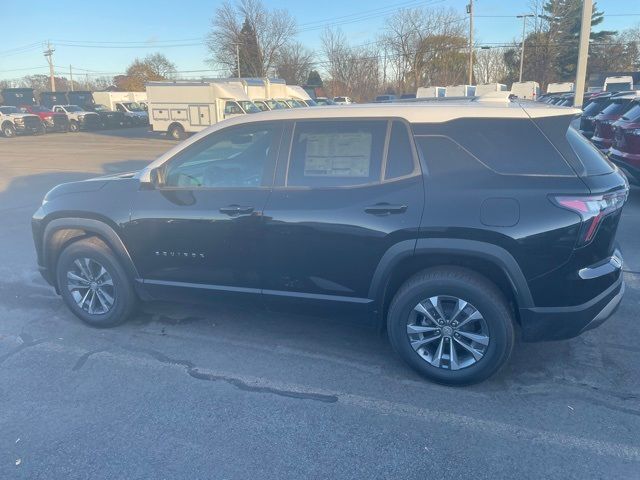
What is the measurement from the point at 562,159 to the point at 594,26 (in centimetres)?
7266

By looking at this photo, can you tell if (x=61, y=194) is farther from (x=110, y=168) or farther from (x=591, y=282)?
(x=110, y=168)

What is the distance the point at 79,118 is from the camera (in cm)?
3425

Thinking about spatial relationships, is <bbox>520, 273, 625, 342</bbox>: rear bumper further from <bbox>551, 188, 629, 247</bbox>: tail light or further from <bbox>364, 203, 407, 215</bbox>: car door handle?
<bbox>364, 203, 407, 215</bbox>: car door handle

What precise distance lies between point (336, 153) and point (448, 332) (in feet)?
4.68

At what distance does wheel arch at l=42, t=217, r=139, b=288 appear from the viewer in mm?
4074

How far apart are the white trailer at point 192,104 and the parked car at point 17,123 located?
32.0 feet

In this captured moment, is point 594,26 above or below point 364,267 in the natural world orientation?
above

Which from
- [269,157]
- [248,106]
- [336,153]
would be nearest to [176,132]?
[248,106]

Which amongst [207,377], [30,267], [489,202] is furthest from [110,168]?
[489,202]

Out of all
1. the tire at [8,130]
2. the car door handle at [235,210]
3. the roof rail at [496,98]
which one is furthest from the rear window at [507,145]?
the tire at [8,130]

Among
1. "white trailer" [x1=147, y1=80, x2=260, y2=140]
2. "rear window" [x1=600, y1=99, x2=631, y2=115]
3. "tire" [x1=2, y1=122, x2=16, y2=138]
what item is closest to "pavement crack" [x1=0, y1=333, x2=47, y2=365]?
"rear window" [x1=600, y1=99, x2=631, y2=115]

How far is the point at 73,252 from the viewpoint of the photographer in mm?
4250

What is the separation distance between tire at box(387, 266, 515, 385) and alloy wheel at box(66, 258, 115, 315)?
241 centimetres

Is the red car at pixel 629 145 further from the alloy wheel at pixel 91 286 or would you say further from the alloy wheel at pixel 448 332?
the alloy wheel at pixel 91 286
